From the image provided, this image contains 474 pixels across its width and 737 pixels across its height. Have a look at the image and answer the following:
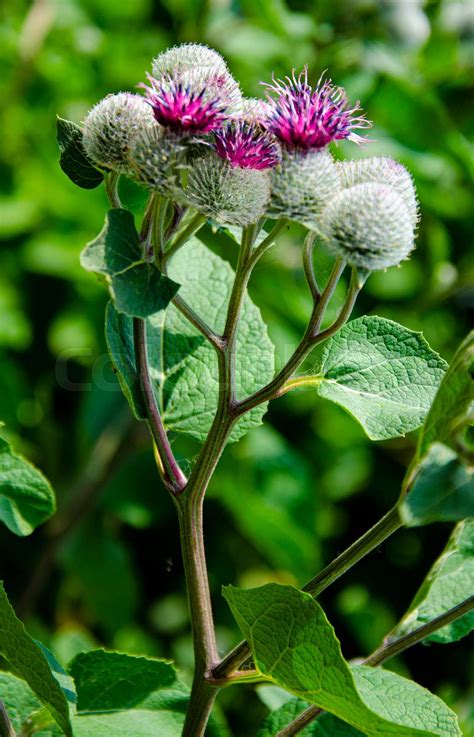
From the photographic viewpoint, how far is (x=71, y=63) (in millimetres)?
4195

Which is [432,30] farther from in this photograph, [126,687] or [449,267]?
[126,687]

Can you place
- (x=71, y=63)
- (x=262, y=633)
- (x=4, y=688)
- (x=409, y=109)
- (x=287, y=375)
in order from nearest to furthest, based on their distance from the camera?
(x=262, y=633) < (x=287, y=375) < (x=4, y=688) < (x=409, y=109) < (x=71, y=63)

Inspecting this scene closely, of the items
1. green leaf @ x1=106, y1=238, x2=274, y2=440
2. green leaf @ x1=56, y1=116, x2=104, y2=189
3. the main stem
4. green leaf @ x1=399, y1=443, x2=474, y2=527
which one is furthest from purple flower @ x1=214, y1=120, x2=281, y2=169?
green leaf @ x1=399, y1=443, x2=474, y2=527

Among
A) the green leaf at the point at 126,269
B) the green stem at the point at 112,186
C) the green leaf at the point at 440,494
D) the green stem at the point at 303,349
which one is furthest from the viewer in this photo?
the green stem at the point at 112,186

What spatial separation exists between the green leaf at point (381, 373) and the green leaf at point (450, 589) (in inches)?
9.9

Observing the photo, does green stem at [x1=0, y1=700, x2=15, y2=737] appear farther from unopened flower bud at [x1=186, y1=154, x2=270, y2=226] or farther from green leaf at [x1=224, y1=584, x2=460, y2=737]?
unopened flower bud at [x1=186, y1=154, x2=270, y2=226]

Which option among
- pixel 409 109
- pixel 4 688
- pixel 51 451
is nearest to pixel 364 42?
pixel 409 109

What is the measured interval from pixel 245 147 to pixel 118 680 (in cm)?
101

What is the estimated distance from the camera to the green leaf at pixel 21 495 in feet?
5.91

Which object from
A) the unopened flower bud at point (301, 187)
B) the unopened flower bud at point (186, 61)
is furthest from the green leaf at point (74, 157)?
the unopened flower bud at point (301, 187)

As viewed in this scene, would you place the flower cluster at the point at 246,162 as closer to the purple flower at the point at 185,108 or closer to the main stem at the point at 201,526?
the purple flower at the point at 185,108

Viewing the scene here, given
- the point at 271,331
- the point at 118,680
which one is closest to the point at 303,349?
the point at 118,680

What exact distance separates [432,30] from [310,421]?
1865 mm

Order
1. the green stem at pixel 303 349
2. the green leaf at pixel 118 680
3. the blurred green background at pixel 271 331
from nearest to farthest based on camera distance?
the green stem at pixel 303 349
the green leaf at pixel 118 680
the blurred green background at pixel 271 331
